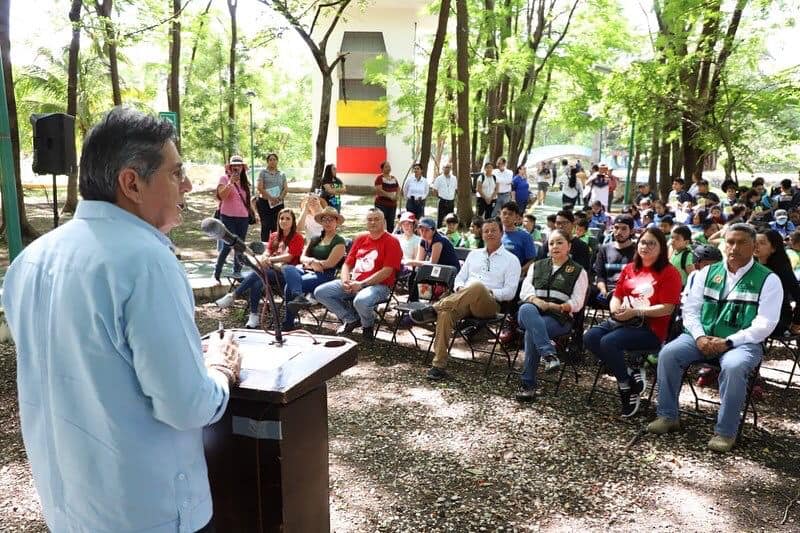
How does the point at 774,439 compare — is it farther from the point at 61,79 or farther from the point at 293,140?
the point at 293,140

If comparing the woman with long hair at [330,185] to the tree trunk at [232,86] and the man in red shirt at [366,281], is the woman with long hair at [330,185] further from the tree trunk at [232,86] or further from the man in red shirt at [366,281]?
the tree trunk at [232,86]

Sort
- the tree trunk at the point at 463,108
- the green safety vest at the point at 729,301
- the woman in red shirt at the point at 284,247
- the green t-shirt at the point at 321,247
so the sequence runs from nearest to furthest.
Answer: the green safety vest at the point at 729,301 < the green t-shirt at the point at 321,247 < the woman in red shirt at the point at 284,247 < the tree trunk at the point at 463,108

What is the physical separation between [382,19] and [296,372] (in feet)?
109

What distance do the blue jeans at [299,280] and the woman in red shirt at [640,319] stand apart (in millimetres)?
3349

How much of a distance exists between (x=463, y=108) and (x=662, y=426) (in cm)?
965

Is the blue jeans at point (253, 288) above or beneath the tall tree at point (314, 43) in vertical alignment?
beneath

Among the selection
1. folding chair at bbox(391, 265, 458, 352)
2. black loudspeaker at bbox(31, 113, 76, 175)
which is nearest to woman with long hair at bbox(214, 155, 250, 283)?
folding chair at bbox(391, 265, 458, 352)

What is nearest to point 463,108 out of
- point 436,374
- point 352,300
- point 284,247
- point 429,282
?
point 284,247

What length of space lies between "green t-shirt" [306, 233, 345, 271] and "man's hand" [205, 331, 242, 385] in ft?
18.6

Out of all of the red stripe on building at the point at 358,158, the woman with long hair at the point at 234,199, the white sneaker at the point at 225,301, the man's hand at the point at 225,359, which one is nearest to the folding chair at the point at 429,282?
the white sneaker at the point at 225,301

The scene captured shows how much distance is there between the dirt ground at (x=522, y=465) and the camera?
3.64 m

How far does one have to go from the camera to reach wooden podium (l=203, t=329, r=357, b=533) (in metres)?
2.11

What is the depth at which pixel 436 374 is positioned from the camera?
595cm

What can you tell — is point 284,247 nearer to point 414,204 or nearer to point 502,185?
point 414,204
